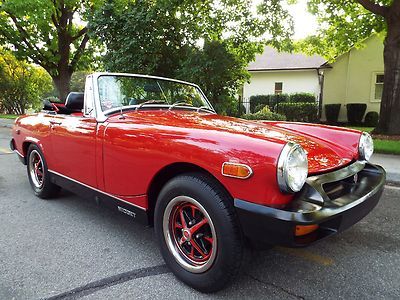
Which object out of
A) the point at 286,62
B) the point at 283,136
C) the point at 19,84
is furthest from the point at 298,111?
the point at 19,84

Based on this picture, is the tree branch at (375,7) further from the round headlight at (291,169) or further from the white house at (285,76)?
the white house at (285,76)

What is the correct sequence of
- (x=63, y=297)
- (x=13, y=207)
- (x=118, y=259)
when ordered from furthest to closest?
(x=13, y=207)
(x=118, y=259)
(x=63, y=297)

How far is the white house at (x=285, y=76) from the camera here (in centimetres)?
2231

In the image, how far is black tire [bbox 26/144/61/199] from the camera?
4.09 m

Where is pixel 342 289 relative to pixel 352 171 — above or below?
below

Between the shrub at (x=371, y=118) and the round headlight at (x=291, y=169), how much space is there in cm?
1721

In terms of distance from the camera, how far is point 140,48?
994 centimetres

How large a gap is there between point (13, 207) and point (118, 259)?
6.59 ft

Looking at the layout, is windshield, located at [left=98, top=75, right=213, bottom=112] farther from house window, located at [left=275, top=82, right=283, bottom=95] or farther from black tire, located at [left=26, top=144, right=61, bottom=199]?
house window, located at [left=275, top=82, right=283, bottom=95]

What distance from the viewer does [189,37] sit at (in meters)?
10.6

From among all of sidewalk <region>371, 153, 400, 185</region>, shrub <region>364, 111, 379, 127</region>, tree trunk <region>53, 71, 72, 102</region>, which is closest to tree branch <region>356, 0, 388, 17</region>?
sidewalk <region>371, 153, 400, 185</region>

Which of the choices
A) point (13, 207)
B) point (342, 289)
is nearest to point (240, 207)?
point (342, 289)

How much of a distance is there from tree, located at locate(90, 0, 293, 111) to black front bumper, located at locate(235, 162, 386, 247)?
25.6 feet

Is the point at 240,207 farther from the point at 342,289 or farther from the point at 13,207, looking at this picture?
the point at 13,207
